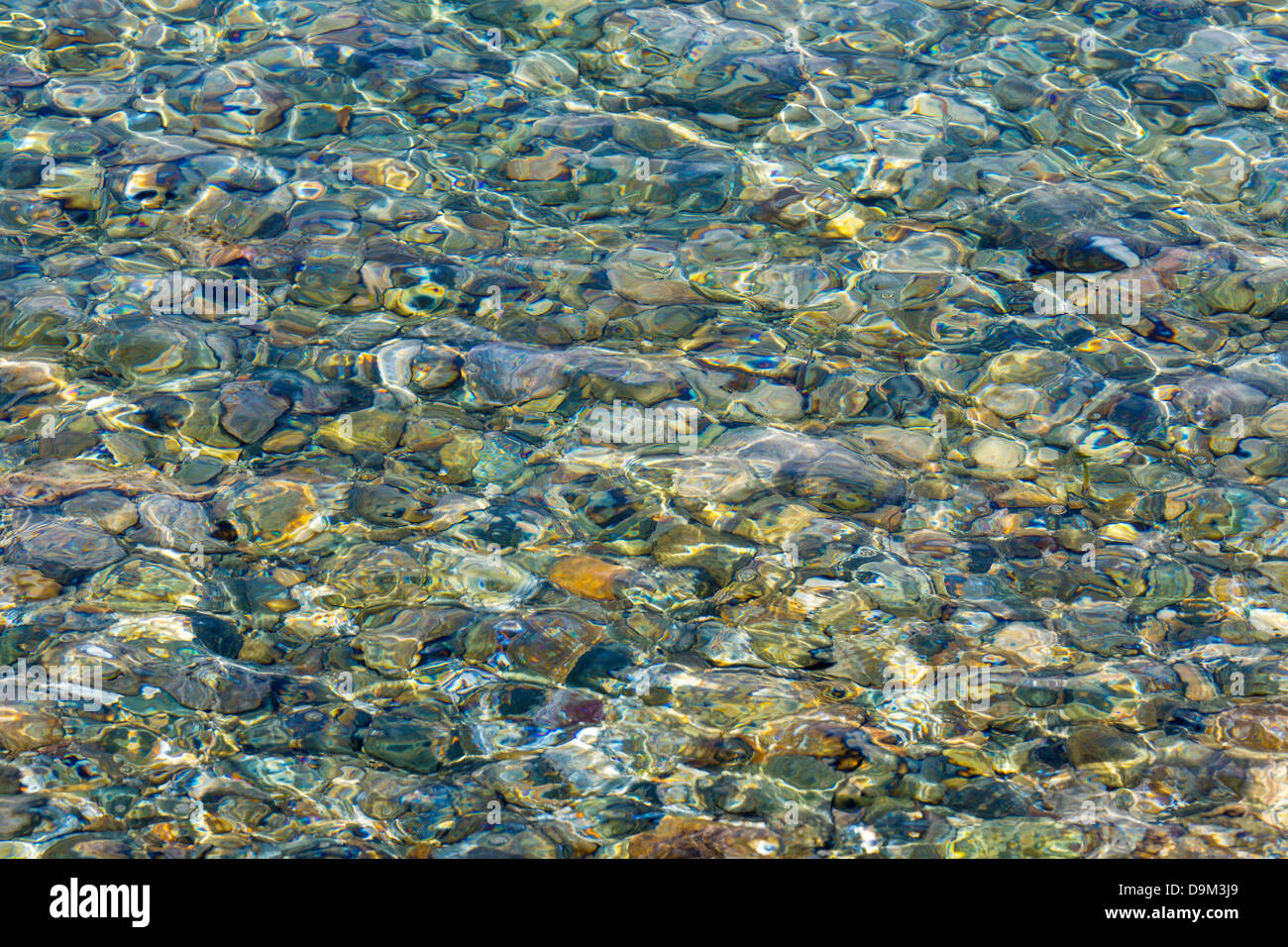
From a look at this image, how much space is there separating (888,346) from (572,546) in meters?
1.33

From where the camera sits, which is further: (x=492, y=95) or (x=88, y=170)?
(x=492, y=95)

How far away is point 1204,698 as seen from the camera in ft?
9.73

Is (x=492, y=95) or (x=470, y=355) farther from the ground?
(x=492, y=95)

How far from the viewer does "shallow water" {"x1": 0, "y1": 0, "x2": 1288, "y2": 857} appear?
2.80 m

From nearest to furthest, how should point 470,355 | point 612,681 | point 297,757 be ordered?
point 297,757, point 612,681, point 470,355

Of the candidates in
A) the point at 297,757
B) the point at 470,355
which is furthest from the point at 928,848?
the point at 470,355

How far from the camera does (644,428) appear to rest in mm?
3686

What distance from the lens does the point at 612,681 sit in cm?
301

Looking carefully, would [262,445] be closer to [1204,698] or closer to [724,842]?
[724,842]

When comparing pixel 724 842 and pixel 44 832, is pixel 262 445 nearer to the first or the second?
pixel 44 832

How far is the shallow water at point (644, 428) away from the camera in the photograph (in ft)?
9.18

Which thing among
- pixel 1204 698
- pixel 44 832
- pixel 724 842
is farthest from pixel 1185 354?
pixel 44 832
